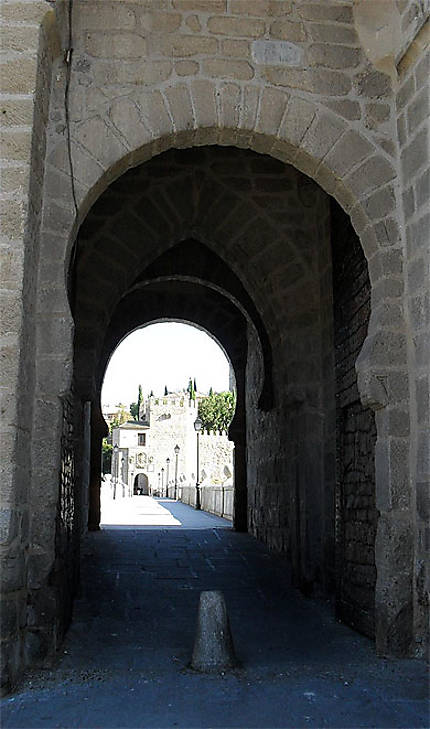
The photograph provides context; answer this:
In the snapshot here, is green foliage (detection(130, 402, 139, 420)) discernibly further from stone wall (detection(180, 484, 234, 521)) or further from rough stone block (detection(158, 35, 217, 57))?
rough stone block (detection(158, 35, 217, 57))

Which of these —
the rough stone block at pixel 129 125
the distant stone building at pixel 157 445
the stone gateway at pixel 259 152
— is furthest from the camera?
the distant stone building at pixel 157 445

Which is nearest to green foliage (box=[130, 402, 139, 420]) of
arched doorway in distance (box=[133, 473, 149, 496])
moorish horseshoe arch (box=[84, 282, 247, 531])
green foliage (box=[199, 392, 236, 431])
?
arched doorway in distance (box=[133, 473, 149, 496])

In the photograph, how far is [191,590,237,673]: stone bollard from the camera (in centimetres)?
437

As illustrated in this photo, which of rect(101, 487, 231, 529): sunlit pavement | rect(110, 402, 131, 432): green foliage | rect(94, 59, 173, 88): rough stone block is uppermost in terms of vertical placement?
rect(110, 402, 131, 432): green foliage

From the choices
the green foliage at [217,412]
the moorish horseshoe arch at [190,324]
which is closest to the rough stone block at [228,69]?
the moorish horseshoe arch at [190,324]

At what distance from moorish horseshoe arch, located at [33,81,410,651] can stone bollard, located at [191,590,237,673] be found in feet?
3.17

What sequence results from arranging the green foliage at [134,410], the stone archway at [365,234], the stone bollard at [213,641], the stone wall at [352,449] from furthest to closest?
the green foliage at [134,410] < the stone wall at [352,449] < the stone archway at [365,234] < the stone bollard at [213,641]

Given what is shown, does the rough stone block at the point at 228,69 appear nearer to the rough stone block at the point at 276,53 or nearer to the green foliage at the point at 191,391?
the rough stone block at the point at 276,53

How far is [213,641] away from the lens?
443cm

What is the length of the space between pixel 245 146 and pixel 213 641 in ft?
10.9

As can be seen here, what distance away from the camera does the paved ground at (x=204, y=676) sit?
3537 mm

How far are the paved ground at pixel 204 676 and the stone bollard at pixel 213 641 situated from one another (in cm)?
10

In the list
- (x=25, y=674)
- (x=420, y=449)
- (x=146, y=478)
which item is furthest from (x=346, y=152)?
(x=146, y=478)

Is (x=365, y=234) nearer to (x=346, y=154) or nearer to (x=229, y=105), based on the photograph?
(x=346, y=154)
